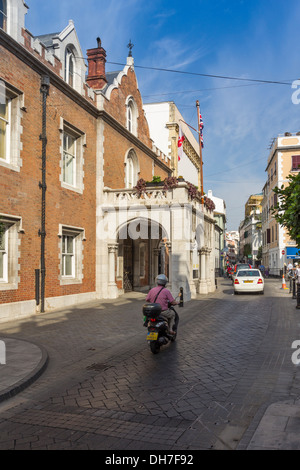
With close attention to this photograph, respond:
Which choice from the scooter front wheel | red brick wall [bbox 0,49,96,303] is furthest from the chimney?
the scooter front wheel

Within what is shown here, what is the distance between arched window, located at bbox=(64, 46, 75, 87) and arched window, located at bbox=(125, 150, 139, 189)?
645cm

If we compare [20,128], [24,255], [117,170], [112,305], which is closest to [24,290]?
[24,255]

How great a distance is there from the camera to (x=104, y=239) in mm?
17953

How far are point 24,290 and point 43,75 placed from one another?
738cm

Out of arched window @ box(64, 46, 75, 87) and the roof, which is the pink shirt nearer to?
arched window @ box(64, 46, 75, 87)

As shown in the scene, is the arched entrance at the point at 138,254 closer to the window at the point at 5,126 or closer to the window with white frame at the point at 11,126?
the window with white frame at the point at 11,126

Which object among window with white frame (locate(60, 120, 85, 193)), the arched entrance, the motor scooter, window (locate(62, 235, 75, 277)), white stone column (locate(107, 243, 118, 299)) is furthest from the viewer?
the arched entrance

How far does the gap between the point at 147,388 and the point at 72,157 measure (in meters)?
12.5

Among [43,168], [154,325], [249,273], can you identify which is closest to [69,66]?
[43,168]

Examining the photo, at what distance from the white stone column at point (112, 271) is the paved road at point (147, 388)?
7.08 m

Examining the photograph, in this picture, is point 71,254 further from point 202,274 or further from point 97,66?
point 97,66

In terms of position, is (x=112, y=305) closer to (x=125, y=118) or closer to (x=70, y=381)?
(x=70, y=381)

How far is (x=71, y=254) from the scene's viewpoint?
16016 millimetres

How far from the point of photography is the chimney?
20.2 m
